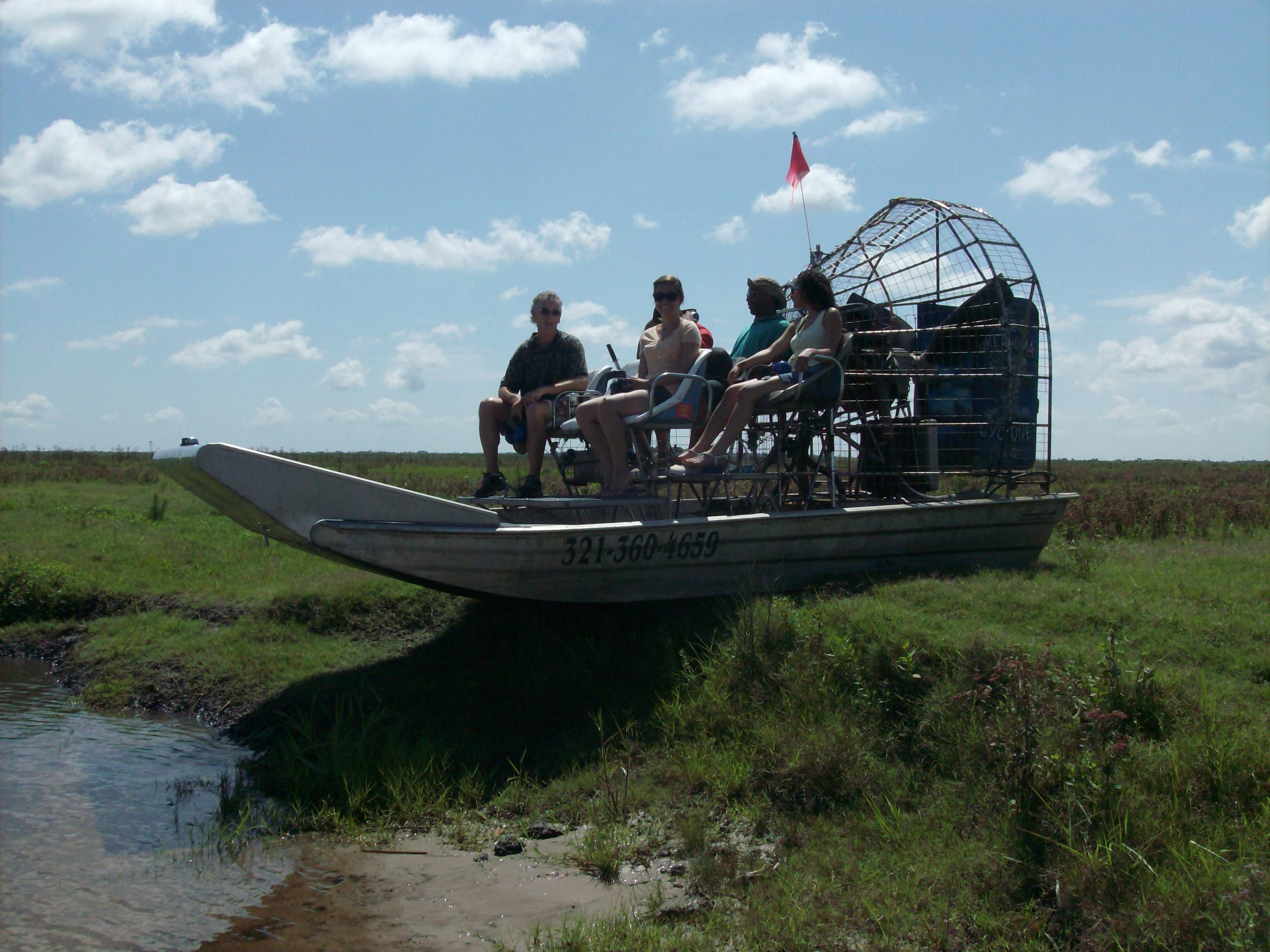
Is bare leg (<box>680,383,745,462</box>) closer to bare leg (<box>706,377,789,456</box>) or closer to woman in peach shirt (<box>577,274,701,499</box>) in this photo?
bare leg (<box>706,377,789,456</box>)

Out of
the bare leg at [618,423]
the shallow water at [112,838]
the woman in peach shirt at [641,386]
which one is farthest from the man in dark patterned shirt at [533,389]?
the shallow water at [112,838]

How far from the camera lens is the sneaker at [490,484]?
24.4 feet

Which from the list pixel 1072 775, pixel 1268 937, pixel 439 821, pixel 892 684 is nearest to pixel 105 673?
pixel 439 821

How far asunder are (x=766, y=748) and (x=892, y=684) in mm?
818

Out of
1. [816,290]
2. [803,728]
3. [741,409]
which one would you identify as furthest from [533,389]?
[803,728]

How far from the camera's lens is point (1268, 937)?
119 inches

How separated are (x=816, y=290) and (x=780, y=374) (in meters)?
0.63

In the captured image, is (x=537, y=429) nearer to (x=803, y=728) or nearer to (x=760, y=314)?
(x=760, y=314)

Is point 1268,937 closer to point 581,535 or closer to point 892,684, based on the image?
point 892,684

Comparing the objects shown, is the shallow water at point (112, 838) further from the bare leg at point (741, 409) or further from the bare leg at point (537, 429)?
the bare leg at point (741, 409)

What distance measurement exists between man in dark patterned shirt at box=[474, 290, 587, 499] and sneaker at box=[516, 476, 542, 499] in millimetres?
72

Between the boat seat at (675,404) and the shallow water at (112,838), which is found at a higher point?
the boat seat at (675,404)

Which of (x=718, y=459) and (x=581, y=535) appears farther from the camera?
(x=718, y=459)

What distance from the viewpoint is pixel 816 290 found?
279 inches
